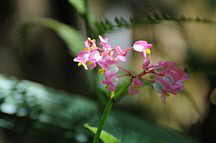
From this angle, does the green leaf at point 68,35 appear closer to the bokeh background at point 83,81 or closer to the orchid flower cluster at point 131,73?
the bokeh background at point 83,81

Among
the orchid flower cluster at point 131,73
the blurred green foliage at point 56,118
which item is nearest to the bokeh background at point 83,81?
the blurred green foliage at point 56,118

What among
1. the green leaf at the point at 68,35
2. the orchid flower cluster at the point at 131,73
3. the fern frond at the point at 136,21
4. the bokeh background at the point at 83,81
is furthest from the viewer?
the green leaf at the point at 68,35

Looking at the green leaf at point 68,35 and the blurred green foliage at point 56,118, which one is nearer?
the blurred green foliage at point 56,118

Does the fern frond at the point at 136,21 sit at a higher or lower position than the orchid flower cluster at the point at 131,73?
higher

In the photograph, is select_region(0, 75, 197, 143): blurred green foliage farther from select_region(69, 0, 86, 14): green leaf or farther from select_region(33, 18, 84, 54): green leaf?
select_region(69, 0, 86, 14): green leaf

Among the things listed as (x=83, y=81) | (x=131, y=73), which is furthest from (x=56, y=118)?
(x=83, y=81)

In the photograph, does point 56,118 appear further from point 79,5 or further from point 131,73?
point 131,73

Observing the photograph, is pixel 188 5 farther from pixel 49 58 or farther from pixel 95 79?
pixel 95 79
